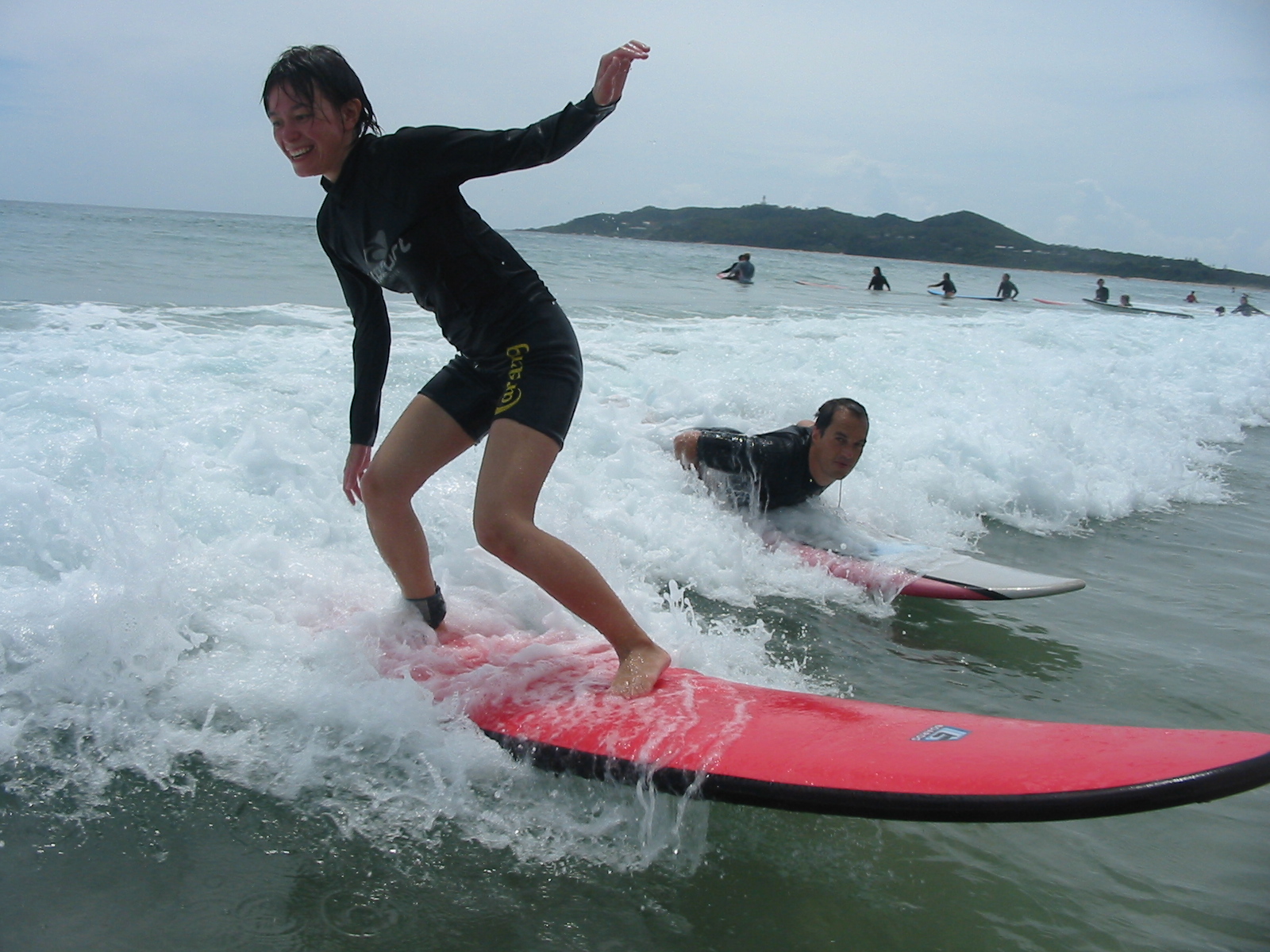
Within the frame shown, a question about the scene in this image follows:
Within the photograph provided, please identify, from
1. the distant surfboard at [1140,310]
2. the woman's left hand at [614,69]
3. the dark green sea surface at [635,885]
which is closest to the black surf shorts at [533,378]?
the woman's left hand at [614,69]

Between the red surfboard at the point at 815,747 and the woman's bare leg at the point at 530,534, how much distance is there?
0.19m

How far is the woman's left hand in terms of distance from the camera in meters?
2.23

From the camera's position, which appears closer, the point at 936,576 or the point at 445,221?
the point at 445,221

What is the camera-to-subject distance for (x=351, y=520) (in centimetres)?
402

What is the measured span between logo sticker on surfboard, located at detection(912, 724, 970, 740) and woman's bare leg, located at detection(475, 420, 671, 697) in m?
0.71

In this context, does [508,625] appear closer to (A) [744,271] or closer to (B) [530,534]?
(B) [530,534]

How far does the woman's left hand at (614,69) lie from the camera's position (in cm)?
223

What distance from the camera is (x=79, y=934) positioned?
5.87 feet

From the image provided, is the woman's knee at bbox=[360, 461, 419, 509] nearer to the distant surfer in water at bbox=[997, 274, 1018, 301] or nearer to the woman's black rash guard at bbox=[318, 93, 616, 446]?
the woman's black rash guard at bbox=[318, 93, 616, 446]

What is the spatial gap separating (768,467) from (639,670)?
2542mm

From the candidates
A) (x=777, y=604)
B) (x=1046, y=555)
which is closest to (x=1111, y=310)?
(x=1046, y=555)

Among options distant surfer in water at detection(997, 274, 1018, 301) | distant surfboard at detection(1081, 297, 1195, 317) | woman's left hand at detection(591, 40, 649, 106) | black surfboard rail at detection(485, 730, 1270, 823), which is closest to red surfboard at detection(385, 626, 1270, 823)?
black surfboard rail at detection(485, 730, 1270, 823)

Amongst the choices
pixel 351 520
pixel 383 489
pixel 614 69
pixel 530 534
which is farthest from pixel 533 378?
pixel 351 520

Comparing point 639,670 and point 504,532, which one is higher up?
point 504,532
